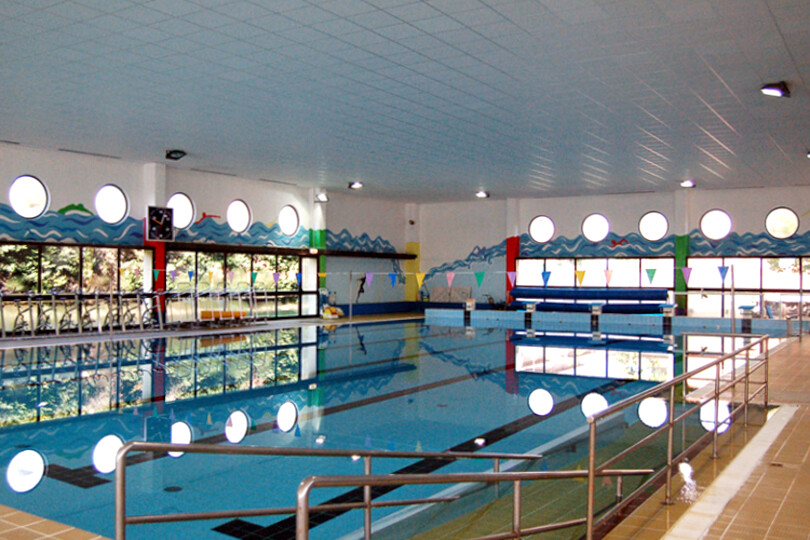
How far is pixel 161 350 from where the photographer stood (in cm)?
1198

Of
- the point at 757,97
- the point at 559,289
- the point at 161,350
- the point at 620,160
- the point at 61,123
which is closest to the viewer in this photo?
the point at 757,97

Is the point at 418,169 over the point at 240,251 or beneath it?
over

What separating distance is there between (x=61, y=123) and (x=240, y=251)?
6.74 metres

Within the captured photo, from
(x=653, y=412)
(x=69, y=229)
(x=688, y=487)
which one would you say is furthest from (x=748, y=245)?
(x=69, y=229)

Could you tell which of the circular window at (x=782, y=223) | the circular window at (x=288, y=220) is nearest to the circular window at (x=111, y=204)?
the circular window at (x=288, y=220)

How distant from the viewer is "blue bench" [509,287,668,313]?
18297 mm

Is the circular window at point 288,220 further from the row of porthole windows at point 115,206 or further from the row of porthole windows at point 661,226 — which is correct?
the row of porthole windows at point 661,226

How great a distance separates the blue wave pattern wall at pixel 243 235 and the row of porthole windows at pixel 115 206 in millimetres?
152

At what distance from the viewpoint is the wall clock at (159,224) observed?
49.4 ft

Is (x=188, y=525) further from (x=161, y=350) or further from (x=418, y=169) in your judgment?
(x=418, y=169)

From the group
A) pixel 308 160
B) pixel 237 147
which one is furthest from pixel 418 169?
pixel 237 147

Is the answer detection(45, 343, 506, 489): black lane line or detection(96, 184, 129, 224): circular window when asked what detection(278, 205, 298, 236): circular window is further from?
detection(45, 343, 506, 489): black lane line

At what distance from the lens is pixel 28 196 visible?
13.4 m

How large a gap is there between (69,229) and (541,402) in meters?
10.7
